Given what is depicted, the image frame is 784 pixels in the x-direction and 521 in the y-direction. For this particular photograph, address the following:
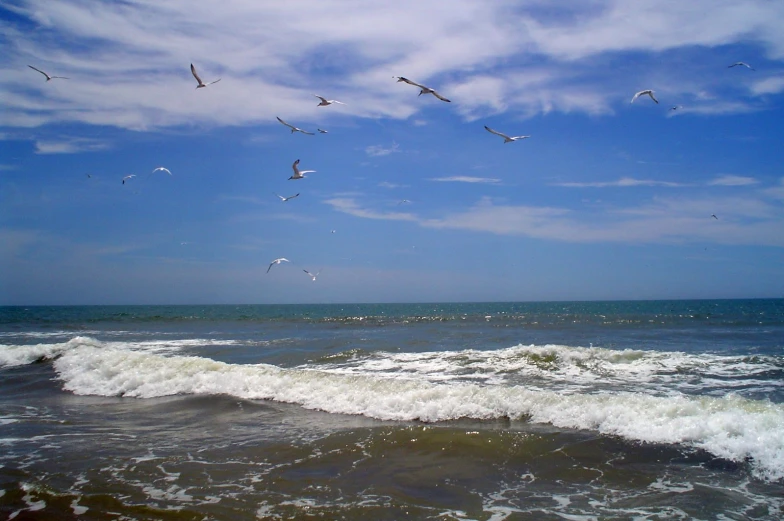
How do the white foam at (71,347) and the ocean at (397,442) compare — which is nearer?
the ocean at (397,442)

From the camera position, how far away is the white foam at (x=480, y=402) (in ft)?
27.1

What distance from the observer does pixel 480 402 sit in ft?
34.1

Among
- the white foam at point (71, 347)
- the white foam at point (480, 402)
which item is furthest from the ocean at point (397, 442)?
the white foam at point (71, 347)

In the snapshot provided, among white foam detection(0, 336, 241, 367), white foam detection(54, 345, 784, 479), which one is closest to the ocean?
white foam detection(54, 345, 784, 479)

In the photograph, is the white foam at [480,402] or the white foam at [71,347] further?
the white foam at [71,347]

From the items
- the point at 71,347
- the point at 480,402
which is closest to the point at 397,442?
the point at 480,402

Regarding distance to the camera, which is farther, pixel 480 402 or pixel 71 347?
pixel 71 347

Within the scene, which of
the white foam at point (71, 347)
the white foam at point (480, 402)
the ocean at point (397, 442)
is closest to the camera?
the ocean at point (397, 442)

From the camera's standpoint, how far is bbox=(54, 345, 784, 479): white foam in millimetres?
8250

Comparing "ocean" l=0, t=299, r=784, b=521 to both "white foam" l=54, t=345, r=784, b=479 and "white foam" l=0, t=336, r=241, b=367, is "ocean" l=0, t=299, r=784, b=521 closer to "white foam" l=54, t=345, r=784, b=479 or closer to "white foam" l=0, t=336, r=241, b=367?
"white foam" l=54, t=345, r=784, b=479

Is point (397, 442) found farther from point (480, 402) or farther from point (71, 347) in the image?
point (71, 347)

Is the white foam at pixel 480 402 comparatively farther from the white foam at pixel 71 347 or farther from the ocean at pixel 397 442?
the white foam at pixel 71 347

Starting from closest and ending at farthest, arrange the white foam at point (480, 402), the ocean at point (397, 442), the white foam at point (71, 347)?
the ocean at point (397, 442) → the white foam at point (480, 402) → the white foam at point (71, 347)

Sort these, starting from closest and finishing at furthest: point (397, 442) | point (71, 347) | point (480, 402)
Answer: point (397, 442), point (480, 402), point (71, 347)
